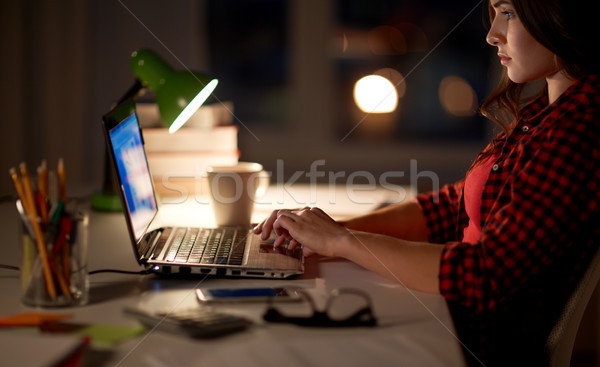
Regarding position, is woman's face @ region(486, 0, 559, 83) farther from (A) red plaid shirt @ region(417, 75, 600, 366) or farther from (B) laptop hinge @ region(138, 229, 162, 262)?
(B) laptop hinge @ region(138, 229, 162, 262)

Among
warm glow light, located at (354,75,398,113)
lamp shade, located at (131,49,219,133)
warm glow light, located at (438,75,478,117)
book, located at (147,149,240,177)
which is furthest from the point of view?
warm glow light, located at (438,75,478,117)

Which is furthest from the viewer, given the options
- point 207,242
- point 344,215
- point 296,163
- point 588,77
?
point 296,163

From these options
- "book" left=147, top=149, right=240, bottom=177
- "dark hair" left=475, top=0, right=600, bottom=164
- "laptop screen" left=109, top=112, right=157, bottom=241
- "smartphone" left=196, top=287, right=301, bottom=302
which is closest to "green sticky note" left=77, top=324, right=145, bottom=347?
"smartphone" left=196, top=287, right=301, bottom=302

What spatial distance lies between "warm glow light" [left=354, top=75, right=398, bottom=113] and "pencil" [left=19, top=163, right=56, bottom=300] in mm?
2079

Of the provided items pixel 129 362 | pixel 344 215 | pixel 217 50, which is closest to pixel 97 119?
pixel 217 50

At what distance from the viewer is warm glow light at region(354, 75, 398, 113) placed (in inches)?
108

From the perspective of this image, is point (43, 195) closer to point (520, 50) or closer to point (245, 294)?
point (245, 294)

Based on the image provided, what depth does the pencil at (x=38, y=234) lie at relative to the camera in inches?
32.3

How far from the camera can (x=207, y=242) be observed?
112 centimetres

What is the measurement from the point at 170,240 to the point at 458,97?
86.4 inches

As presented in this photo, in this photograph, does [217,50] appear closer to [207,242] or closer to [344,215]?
[344,215]

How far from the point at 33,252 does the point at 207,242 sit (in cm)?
35

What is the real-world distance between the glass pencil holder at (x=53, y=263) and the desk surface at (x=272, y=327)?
19mm

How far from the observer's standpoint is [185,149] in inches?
67.5
